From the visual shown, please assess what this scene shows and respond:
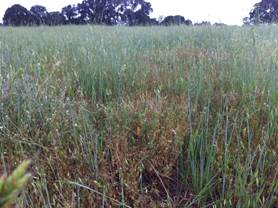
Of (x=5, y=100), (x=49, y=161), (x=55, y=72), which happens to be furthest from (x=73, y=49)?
(x=49, y=161)

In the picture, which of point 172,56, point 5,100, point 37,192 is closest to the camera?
point 37,192

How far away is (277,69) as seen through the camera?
6.00 feet

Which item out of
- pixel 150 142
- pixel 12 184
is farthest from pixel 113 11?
pixel 12 184

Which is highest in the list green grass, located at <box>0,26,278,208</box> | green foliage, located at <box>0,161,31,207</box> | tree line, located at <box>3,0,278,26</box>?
tree line, located at <box>3,0,278,26</box>

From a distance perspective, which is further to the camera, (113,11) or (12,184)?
(113,11)

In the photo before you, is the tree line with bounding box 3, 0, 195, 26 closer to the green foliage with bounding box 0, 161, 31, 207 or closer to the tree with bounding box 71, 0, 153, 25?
the tree with bounding box 71, 0, 153, 25

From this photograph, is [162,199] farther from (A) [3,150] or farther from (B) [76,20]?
(B) [76,20]

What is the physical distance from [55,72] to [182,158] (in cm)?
127

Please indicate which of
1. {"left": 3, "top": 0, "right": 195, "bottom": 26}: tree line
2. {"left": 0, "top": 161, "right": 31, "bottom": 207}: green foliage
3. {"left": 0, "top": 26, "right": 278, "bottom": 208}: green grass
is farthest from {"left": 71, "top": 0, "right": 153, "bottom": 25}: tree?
{"left": 0, "top": 161, "right": 31, "bottom": 207}: green foliage

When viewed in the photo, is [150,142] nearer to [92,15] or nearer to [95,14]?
[95,14]

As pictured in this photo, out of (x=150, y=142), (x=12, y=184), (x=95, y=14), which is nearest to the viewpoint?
(x=12, y=184)

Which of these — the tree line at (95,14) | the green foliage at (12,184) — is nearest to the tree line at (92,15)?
the tree line at (95,14)

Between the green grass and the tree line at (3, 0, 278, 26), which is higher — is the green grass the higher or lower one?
the lower one

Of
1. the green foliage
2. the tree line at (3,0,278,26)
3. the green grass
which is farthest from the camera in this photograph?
the tree line at (3,0,278,26)
